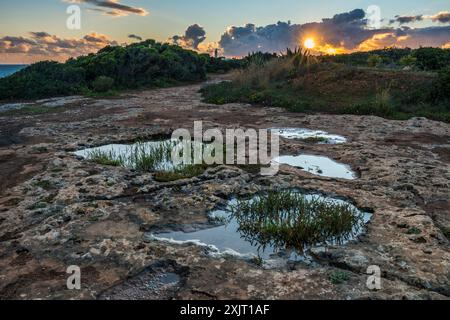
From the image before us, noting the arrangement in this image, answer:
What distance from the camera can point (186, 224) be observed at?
5656 millimetres

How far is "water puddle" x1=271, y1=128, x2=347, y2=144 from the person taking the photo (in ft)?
35.9

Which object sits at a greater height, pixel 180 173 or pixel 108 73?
pixel 108 73

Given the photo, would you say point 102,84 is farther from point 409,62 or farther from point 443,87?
point 409,62

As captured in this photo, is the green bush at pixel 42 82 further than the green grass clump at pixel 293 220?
Yes

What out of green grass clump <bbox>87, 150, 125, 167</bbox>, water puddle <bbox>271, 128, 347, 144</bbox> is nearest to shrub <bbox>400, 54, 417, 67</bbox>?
water puddle <bbox>271, 128, 347, 144</bbox>

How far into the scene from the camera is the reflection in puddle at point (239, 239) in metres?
4.79

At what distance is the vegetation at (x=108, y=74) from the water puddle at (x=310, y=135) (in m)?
14.4

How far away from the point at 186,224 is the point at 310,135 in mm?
7050

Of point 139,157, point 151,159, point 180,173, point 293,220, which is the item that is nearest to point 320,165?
point 180,173

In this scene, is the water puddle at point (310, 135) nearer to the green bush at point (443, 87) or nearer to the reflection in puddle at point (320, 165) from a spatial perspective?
the reflection in puddle at point (320, 165)

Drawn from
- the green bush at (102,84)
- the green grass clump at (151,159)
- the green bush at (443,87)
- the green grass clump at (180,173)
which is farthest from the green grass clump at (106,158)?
the green bush at (102,84)

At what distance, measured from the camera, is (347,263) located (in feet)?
14.9

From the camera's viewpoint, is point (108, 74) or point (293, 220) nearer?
point (293, 220)

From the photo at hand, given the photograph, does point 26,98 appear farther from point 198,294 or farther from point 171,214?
point 198,294
